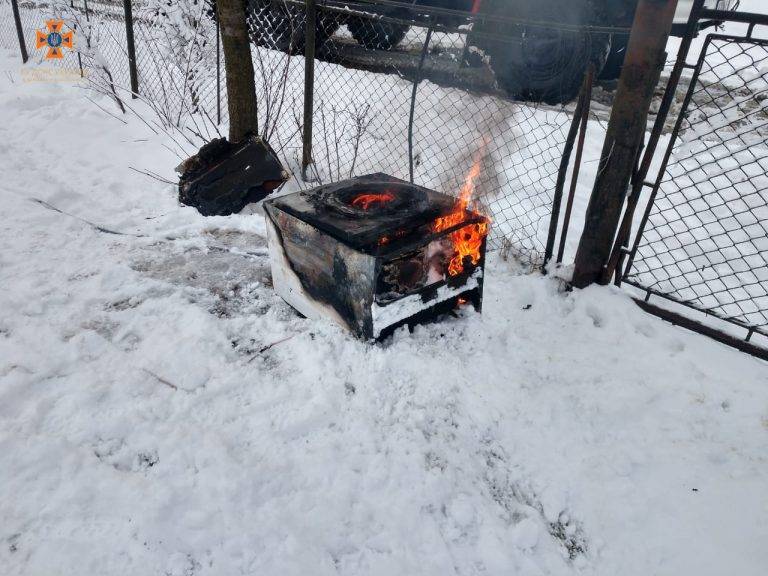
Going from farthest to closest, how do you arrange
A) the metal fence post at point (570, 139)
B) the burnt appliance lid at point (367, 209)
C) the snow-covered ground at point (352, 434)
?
1. the metal fence post at point (570, 139)
2. the burnt appliance lid at point (367, 209)
3. the snow-covered ground at point (352, 434)

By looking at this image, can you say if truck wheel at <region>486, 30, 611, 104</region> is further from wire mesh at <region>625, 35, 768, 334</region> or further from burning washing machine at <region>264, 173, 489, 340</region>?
burning washing machine at <region>264, 173, 489, 340</region>

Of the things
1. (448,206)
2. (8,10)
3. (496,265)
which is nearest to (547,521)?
(448,206)

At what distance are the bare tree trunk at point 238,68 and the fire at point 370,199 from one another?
201 cm

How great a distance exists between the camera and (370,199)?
2.99 m

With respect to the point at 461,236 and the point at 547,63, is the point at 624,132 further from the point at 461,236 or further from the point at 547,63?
the point at 547,63

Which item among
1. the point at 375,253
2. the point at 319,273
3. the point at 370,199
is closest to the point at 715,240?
the point at 370,199

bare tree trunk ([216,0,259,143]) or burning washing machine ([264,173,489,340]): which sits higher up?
bare tree trunk ([216,0,259,143])

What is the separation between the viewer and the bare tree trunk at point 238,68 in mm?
4242

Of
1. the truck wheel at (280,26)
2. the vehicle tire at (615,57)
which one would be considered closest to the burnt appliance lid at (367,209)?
the truck wheel at (280,26)

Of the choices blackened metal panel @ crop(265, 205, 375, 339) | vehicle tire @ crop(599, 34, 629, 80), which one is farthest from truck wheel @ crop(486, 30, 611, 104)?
blackened metal panel @ crop(265, 205, 375, 339)

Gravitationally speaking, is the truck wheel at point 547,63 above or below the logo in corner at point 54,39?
above

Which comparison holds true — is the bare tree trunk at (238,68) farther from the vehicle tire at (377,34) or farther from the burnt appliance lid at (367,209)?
the vehicle tire at (377,34)

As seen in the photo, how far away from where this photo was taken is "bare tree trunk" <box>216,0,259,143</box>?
4242 millimetres

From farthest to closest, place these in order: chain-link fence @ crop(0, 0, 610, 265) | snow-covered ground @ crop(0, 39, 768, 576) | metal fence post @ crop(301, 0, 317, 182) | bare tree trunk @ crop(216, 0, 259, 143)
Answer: chain-link fence @ crop(0, 0, 610, 265) < metal fence post @ crop(301, 0, 317, 182) < bare tree trunk @ crop(216, 0, 259, 143) < snow-covered ground @ crop(0, 39, 768, 576)
